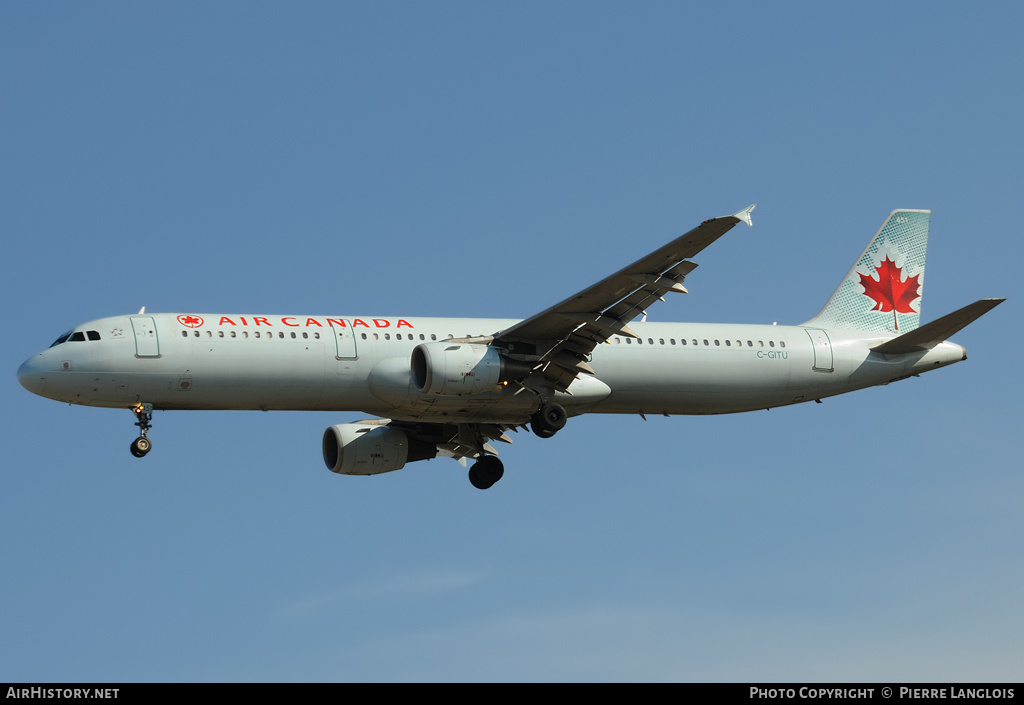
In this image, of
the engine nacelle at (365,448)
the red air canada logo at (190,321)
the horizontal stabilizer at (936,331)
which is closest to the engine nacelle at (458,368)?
the red air canada logo at (190,321)

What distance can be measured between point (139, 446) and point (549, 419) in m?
11.1

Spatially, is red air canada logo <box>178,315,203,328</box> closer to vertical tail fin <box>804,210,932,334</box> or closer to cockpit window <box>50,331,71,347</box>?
cockpit window <box>50,331,71,347</box>

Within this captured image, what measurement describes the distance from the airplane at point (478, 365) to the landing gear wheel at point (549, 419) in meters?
0.04

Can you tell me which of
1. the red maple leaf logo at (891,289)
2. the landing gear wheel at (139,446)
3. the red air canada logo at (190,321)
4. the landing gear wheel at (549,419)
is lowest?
the landing gear wheel at (139,446)

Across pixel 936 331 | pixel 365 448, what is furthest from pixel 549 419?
pixel 936 331

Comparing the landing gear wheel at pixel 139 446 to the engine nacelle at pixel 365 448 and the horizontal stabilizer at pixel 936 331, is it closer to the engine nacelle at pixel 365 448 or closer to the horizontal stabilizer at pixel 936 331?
the engine nacelle at pixel 365 448

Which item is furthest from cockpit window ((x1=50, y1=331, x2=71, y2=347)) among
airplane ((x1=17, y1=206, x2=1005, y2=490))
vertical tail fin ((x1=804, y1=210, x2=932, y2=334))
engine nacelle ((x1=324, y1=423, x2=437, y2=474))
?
vertical tail fin ((x1=804, y1=210, x2=932, y2=334))

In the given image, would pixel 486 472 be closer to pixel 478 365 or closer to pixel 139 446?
pixel 478 365

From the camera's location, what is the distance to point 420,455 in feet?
148

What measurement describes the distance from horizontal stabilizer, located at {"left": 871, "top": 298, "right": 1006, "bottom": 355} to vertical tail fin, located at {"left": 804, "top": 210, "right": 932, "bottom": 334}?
4.81ft

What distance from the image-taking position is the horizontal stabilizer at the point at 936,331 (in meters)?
40.7
